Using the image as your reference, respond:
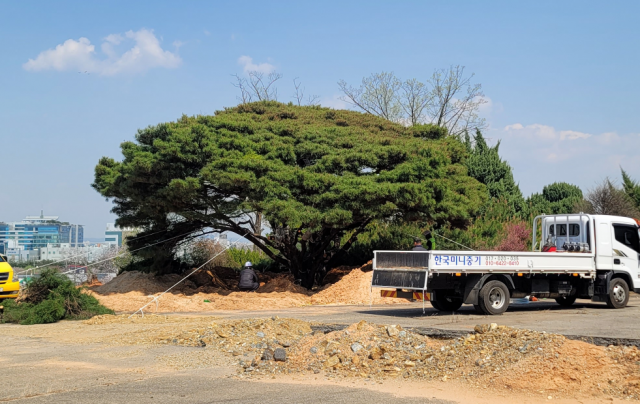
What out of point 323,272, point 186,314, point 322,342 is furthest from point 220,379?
point 323,272

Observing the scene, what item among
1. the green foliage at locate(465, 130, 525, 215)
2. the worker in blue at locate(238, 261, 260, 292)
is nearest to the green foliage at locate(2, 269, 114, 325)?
the worker in blue at locate(238, 261, 260, 292)

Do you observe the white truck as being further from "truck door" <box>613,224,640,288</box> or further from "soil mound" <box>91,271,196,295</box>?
"soil mound" <box>91,271,196,295</box>

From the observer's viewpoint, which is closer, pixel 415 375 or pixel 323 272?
pixel 415 375

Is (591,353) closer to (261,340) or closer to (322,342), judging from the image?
(322,342)

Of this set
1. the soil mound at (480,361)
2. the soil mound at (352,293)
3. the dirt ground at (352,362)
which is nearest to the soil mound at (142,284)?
the soil mound at (352,293)

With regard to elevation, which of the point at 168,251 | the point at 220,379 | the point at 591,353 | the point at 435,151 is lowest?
the point at 220,379

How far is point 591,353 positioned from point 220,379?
5244 millimetres

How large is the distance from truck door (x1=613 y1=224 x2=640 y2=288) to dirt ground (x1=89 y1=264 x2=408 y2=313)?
23.2 ft

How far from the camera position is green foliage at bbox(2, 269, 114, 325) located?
667 inches

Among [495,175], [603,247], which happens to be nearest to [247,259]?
[495,175]

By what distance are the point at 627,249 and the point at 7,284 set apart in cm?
1784

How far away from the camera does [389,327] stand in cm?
1098

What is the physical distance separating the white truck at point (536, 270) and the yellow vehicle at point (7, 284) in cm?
1074

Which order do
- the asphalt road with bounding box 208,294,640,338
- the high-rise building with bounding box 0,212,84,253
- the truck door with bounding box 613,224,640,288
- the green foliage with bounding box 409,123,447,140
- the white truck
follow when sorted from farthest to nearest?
the high-rise building with bounding box 0,212,84,253 < the green foliage with bounding box 409,123,447,140 < the truck door with bounding box 613,224,640,288 < the white truck < the asphalt road with bounding box 208,294,640,338
